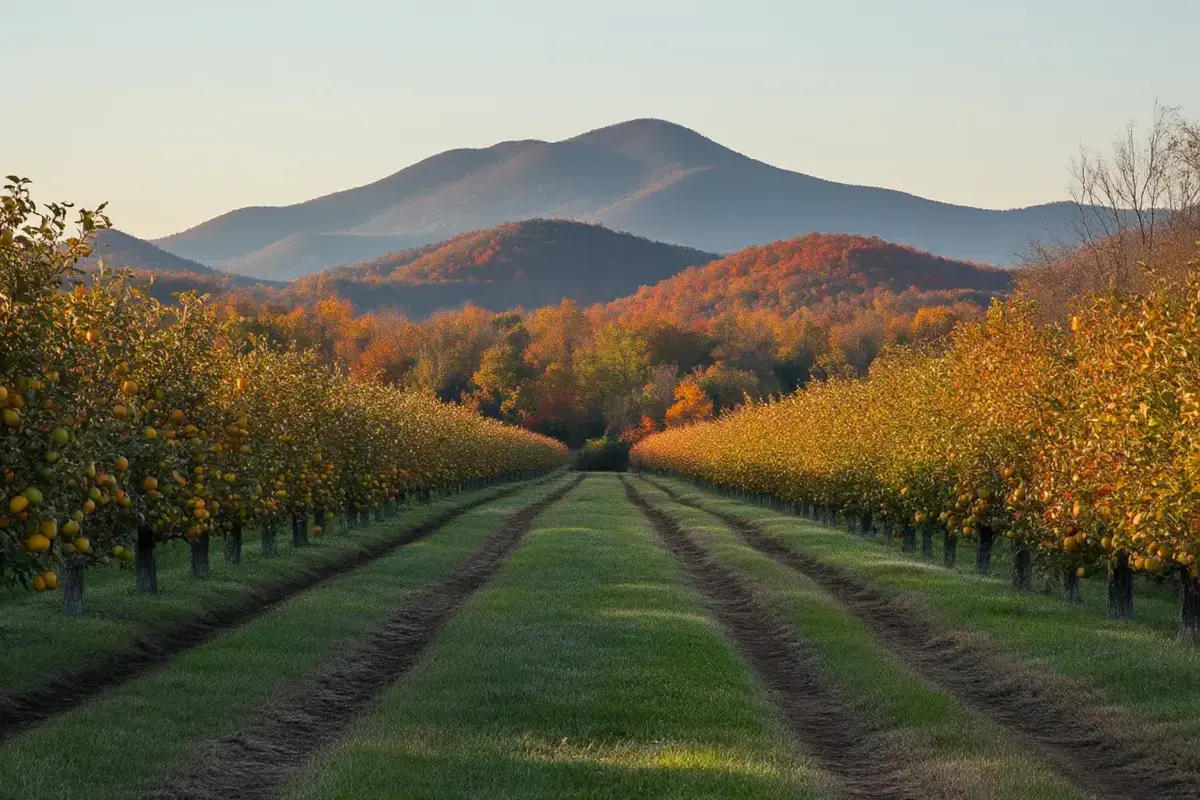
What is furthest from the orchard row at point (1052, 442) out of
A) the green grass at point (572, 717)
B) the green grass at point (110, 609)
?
the green grass at point (110, 609)

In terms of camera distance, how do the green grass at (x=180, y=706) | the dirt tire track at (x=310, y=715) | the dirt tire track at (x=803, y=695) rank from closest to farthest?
the green grass at (x=180, y=706) < the dirt tire track at (x=310, y=715) < the dirt tire track at (x=803, y=695)

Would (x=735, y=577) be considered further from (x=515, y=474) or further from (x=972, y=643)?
(x=515, y=474)

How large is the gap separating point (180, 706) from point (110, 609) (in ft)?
27.8

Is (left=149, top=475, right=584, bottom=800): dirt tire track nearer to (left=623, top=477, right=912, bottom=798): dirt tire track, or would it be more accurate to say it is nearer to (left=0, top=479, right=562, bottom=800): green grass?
(left=0, top=479, right=562, bottom=800): green grass

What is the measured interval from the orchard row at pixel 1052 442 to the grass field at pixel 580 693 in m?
1.75

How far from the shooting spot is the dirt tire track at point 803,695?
48.0 ft

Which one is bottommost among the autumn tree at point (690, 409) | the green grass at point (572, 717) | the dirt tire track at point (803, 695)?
the dirt tire track at point (803, 695)

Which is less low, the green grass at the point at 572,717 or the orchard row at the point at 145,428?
the orchard row at the point at 145,428

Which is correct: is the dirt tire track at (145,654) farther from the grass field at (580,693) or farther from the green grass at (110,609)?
the grass field at (580,693)

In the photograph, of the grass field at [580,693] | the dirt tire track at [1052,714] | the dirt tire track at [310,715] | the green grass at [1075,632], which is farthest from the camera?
the green grass at [1075,632]

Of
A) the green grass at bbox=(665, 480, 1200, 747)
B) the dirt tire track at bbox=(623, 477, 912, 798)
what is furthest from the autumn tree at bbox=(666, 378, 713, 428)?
the dirt tire track at bbox=(623, 477, 912, 798)

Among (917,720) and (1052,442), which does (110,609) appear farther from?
(1052,442)

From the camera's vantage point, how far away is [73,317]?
20359mm

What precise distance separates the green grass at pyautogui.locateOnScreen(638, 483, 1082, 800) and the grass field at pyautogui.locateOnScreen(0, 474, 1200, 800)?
0.18ft
